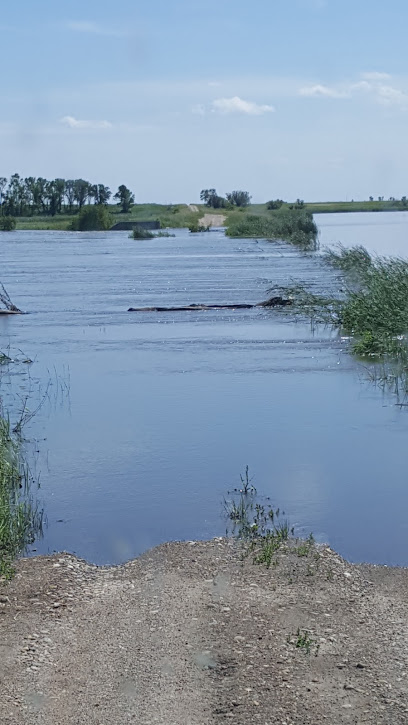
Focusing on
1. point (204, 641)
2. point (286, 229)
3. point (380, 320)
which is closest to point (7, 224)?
point (286, 229)

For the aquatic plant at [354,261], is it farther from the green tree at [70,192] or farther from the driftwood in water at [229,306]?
the green tree at [70,192]

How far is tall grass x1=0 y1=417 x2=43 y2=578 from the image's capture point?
9.90m

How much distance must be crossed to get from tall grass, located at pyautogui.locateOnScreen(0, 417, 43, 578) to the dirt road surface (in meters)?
0.41

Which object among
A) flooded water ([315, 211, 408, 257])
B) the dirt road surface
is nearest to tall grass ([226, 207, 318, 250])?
flooded water ([315, 211, 408, 257])

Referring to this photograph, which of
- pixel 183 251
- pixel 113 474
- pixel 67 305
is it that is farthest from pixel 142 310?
pixel 183 251

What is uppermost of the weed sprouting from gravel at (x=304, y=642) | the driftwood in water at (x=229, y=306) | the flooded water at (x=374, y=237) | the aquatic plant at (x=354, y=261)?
the flooded water at (x=374, y=237)

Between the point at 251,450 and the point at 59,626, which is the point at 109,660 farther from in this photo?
the point at 251,450

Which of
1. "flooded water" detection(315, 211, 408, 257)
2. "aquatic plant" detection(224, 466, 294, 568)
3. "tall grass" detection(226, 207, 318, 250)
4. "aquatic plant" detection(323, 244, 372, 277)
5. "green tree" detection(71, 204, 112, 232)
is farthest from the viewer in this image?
"green tree" detection(71, 204, 112, 232)

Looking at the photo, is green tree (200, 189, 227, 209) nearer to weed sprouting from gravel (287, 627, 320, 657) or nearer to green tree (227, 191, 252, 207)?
green tree (227, 191, 252, 207)

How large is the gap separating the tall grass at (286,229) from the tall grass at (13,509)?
5563 cm

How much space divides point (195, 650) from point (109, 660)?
1.96 feet

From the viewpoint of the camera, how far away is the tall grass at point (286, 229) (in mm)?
72000

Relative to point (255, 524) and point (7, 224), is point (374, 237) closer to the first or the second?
point (7, 224)

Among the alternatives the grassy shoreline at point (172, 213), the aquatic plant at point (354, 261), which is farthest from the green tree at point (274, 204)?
the aquatic plant at point (354, 261)
